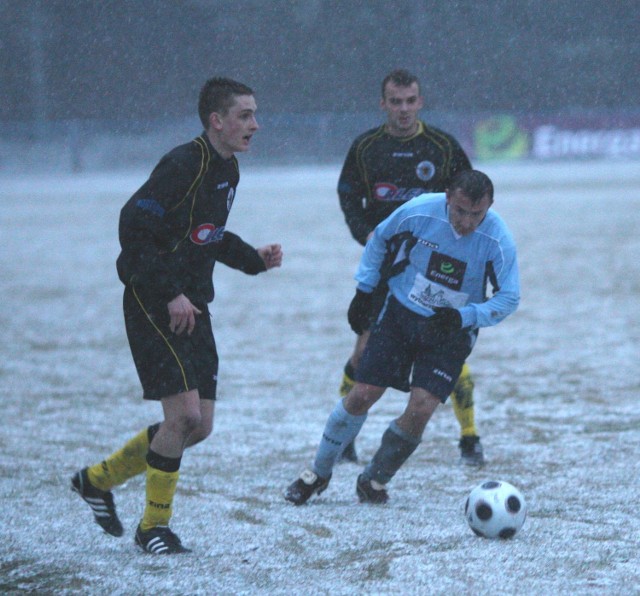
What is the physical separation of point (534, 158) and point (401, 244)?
26867mm

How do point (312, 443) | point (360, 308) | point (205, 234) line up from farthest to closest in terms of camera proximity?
point (312, 443) < point (360, 308) < point (205, 234)

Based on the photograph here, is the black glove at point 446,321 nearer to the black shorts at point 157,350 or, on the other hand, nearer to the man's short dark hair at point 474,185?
the man's short dark hair at point 474,185

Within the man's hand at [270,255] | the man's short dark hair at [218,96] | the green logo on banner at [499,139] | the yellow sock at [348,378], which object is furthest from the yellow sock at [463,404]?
the green logo on banner at [499,139]

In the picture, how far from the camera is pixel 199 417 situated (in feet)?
13.0

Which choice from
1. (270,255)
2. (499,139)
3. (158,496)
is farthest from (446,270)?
(499,139)

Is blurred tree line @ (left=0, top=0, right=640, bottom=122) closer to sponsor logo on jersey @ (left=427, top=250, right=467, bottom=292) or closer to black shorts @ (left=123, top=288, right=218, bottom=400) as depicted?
sponsor logo on jersey @ (left=427, top=250, right=467, bottom=292)

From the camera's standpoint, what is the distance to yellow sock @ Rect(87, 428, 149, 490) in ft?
13.9

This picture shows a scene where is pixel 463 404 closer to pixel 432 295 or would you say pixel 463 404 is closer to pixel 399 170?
pixel 432 295

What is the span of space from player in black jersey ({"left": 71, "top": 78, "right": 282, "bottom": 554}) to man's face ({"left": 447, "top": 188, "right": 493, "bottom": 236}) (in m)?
0.91

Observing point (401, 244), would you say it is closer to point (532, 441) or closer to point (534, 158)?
point (532, 441)

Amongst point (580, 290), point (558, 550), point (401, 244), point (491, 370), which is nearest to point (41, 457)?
point (401, 244)

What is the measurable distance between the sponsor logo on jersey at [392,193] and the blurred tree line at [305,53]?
27195 millimetres

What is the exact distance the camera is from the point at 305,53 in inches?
1345

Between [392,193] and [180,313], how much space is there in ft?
6.82
